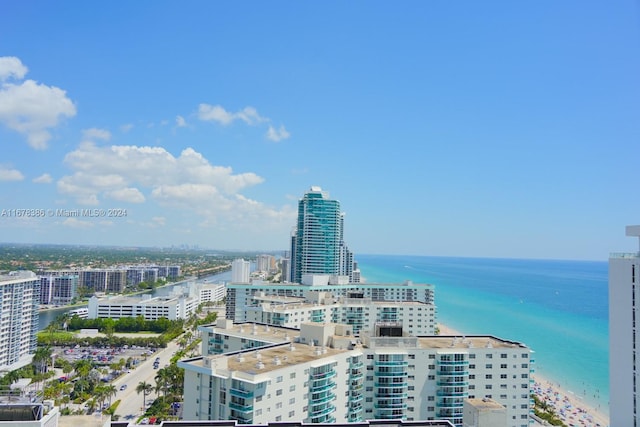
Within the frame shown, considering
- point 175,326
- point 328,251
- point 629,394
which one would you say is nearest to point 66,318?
point 175,326

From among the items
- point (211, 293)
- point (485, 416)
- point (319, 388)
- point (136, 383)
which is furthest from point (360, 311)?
point (211, 293)

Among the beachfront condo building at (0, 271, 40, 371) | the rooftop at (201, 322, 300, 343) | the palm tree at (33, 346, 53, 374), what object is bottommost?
the palm tree at (33, 346, 53, 374)

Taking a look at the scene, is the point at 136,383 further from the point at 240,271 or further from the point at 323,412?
the point at 240,271

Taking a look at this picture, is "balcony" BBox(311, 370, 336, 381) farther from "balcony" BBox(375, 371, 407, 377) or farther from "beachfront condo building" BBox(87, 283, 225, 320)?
"beachfront condo building" BBox(87, 283, 225, 320)

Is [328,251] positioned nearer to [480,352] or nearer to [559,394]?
[559,394]

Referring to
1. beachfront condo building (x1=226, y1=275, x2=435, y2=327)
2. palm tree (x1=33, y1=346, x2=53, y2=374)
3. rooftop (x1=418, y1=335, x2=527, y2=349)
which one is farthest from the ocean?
palm tree (x1=33, y1=346, x2=53, y2=374)
